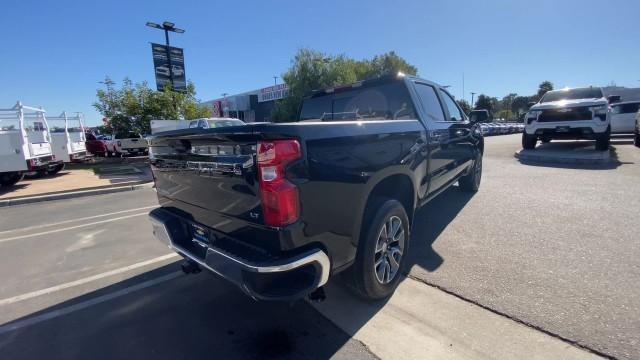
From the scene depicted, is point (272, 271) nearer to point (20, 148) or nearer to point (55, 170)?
point (20, 148)

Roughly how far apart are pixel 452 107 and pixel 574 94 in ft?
29.4

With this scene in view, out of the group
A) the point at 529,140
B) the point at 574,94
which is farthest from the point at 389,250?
the point at 574,94

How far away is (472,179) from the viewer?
6082mm

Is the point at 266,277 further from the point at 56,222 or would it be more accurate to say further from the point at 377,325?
the point at 56,222

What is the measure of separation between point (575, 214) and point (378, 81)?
3.53 metres

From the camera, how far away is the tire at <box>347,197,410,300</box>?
2547mm

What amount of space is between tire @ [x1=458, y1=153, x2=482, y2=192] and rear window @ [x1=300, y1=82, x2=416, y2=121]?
9.47 ft

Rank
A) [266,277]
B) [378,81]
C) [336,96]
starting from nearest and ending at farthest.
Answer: [266,277] < [378,81] < [336,96]

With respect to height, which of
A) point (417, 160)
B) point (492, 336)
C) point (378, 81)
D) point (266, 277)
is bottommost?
point (492, 336)

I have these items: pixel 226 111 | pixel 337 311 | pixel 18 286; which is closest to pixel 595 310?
pixel 337 311

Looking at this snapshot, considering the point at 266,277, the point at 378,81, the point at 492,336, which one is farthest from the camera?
the point at 378,81

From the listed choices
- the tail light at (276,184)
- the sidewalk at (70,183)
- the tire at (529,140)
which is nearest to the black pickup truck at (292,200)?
the tail light at (276,184)

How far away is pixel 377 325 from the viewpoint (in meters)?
2.53

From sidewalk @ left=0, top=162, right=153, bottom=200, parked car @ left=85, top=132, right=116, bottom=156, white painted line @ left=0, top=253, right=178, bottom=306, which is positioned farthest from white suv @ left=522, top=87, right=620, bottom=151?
parked car @ left=85, top=132, right=116, bottom=156
